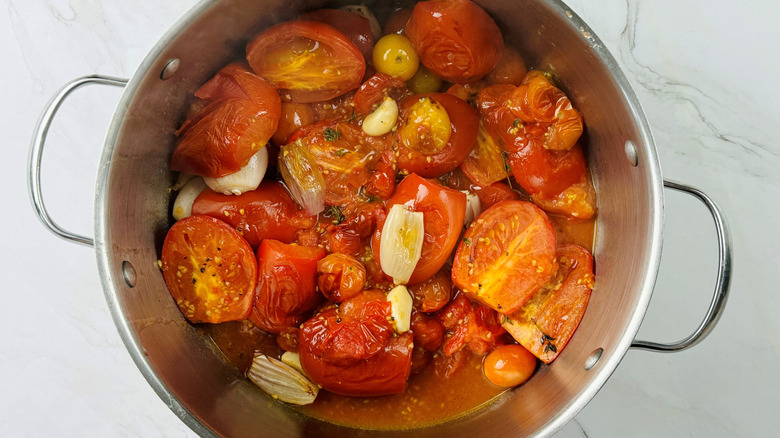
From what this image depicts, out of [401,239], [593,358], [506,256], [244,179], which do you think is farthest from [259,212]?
[593,358]

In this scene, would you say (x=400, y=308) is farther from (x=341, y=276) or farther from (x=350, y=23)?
(x=350, y=23)

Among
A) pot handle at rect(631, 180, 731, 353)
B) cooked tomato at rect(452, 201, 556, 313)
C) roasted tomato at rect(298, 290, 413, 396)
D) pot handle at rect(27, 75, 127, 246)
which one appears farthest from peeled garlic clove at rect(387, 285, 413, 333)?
pot handle at rect(27, 75, 127, 246)

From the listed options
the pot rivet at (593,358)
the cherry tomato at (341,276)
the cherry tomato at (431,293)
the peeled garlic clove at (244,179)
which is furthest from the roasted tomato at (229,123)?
the pot rivet at (593,358)

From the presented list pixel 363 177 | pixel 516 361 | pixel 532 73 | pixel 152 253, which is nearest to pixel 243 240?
pixel 152 253

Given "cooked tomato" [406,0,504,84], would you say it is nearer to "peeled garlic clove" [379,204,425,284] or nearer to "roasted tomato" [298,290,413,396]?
"peeled garlic clove" [379,204,425,284]

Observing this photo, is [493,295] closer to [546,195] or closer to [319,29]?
[546,195]
